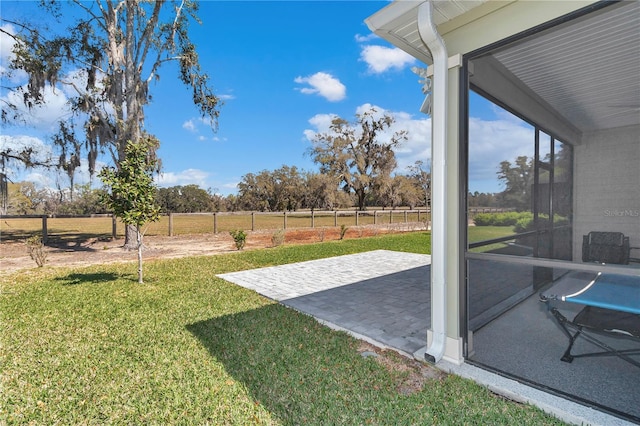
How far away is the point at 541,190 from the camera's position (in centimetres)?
404

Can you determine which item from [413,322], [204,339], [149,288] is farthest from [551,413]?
[149,288]

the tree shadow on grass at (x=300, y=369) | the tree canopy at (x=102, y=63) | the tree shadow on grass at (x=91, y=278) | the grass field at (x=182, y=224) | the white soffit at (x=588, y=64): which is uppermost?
the tree canopy at (x=102, y=63)

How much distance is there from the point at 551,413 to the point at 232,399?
1961mm

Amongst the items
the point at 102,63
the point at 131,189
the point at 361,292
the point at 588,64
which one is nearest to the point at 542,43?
the point at 588,64

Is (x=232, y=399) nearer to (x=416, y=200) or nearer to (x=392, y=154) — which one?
(x=392, y=154)

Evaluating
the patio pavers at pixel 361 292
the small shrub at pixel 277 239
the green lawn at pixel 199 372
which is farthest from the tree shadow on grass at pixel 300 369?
the small shrub at pixel 277 239

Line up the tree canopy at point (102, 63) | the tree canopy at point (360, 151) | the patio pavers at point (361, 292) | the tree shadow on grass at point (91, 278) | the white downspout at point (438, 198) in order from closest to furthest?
the white downspout at point (438, 198), the patio pavers at point (361, 292), the tree shadow on grass at point (91, 278), the tree canopy at point (102, 63), the tree canopy at point (360, 151)

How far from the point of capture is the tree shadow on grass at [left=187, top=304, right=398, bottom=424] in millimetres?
1925

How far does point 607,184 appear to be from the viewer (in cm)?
461

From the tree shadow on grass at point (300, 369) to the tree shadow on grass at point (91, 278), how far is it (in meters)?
3.12

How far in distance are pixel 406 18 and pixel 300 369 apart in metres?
2.78

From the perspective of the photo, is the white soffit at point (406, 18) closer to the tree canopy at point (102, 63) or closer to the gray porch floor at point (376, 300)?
the gray porch floor at point (376, 300)

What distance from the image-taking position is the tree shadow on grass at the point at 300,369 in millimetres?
1925

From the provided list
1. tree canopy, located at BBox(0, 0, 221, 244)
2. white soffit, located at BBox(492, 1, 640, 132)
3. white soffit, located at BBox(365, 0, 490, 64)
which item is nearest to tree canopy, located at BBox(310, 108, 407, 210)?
tree canopy, located at BBox(0, 0, 221, 244)
